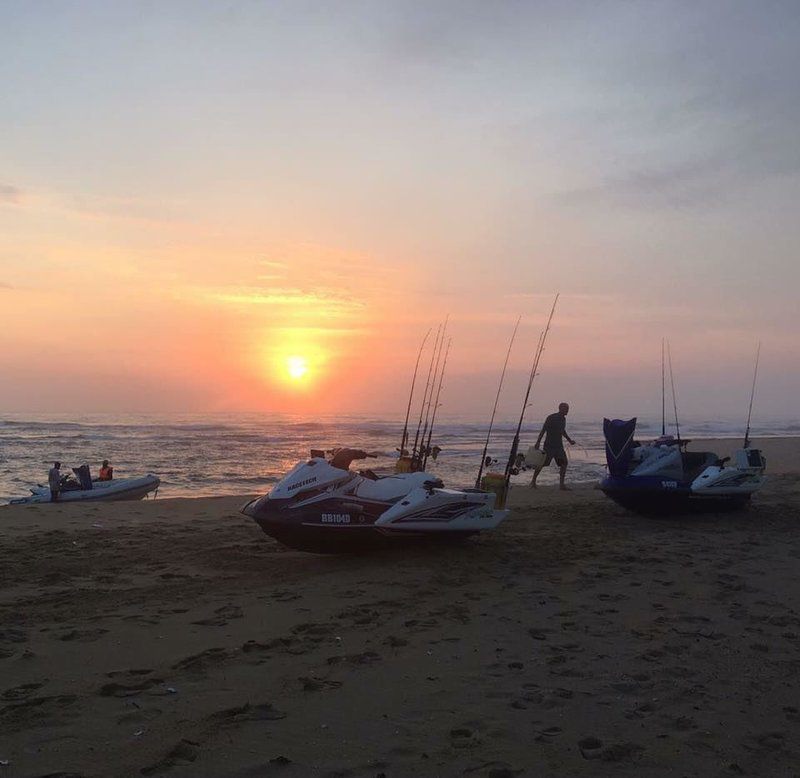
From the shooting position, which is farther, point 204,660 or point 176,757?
point 204,660

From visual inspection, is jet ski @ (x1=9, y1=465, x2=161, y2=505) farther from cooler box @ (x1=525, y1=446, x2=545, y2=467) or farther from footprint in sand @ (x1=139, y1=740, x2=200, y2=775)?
footprint in sand @ (x1=139, y1=740, x2=200, y2=775)

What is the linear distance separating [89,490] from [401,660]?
11.2 m

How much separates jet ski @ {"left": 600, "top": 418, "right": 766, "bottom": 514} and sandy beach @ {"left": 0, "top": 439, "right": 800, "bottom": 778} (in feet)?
6.49

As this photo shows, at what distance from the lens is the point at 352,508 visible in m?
6.98

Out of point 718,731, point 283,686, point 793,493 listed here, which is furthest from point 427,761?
point 793,493

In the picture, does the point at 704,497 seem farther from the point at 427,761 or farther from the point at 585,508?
the point at 427,761

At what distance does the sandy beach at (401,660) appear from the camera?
3102 mm

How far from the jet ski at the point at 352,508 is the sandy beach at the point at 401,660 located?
237mm

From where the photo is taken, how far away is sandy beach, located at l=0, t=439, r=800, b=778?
3.10m

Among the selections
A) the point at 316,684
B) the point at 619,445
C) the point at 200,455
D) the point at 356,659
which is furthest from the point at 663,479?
the point at 200,455

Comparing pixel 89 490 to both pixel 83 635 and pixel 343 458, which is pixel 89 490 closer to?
pixel 343 458

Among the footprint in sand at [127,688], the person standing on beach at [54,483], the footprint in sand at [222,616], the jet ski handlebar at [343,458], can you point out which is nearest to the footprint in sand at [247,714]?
the footprint in sand at [127,688]

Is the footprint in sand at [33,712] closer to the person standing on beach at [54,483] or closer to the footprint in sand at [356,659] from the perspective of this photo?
the footprint in sand at [356,659]

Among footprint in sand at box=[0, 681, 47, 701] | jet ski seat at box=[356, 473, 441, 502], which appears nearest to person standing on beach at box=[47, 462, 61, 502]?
jet ski seat at box=[356, 473, 441, 502]
